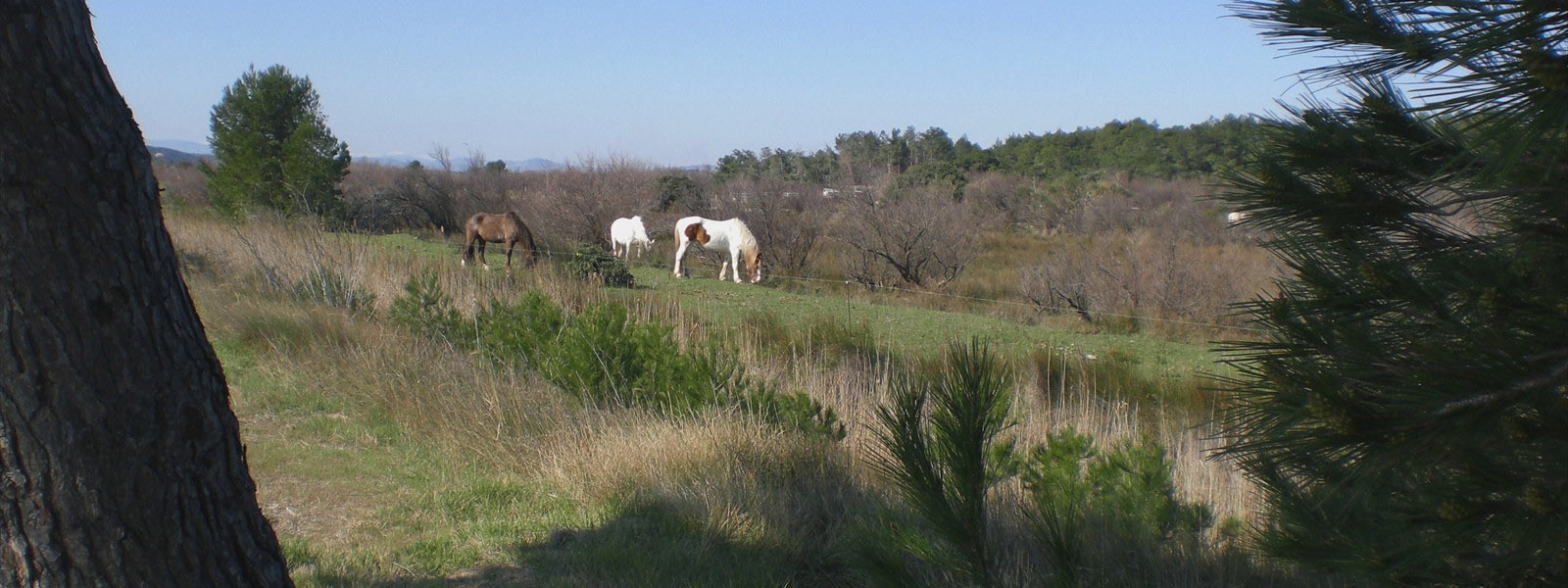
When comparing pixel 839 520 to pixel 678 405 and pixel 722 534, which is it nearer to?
pixel 722 534

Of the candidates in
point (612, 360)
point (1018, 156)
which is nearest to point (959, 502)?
point (612, 360)

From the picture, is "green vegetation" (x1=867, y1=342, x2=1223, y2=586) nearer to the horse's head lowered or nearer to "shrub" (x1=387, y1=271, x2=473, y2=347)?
"shrub" (x1=387, y1=271, x2=473, y2=347)

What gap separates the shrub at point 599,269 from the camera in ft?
49.0

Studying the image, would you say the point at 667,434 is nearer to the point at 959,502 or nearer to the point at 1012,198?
the point at 959,502

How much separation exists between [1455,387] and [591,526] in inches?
164

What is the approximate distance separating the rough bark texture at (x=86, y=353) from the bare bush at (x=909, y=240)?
A: 23034 millimetres

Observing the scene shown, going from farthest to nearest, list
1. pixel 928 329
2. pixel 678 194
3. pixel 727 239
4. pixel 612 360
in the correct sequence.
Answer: pixel 678 194 < pixel 727 239 < pixel 928 329 < pixel 612 360

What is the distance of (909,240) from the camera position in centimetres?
2608

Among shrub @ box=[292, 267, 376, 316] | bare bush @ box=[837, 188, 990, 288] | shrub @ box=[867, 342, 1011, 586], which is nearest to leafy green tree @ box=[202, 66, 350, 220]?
shrub @ box=[292, 267, 376, 316]

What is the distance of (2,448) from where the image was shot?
2.45 m

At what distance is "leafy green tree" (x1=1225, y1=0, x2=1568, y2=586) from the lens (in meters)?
1.78

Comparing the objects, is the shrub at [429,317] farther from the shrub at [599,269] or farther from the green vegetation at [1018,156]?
the green vegetation at [1018,156]

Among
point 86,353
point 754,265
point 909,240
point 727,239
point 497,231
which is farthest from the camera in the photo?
point 909,240

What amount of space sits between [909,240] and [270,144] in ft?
45.4
